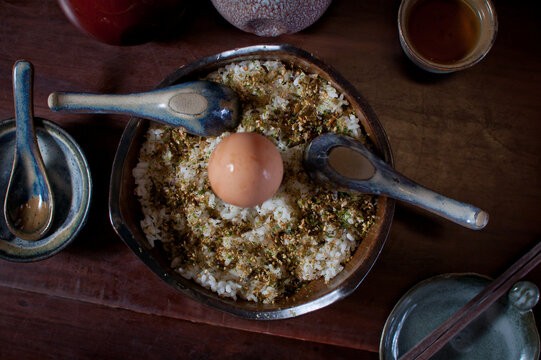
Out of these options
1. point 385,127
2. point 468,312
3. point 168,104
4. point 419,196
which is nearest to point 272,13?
point 168,104

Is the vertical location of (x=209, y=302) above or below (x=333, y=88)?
below

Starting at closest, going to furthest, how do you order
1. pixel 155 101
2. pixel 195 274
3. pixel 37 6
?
pixel 155 101 → pixel 195 274 → pixel 37 6

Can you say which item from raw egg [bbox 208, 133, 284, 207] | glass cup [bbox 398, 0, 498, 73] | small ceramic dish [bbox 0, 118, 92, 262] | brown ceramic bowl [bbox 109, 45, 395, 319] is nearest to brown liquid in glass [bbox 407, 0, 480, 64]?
glass cup [bbox 398, 0, 498, 73]

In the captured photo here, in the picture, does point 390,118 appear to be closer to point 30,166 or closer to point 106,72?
point 106,72

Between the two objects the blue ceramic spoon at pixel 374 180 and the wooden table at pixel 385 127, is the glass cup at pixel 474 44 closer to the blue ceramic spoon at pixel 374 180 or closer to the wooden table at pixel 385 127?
the wooden table at pixel 385 127

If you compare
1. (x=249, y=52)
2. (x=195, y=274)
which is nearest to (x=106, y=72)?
(x=249, y=52)

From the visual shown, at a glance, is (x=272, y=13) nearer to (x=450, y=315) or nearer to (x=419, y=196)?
(x=419, y=196)

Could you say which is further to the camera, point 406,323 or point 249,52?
point 406,323

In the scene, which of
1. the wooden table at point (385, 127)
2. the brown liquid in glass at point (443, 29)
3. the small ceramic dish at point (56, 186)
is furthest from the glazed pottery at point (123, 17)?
the brown liquid in glass at point (443, 29)
